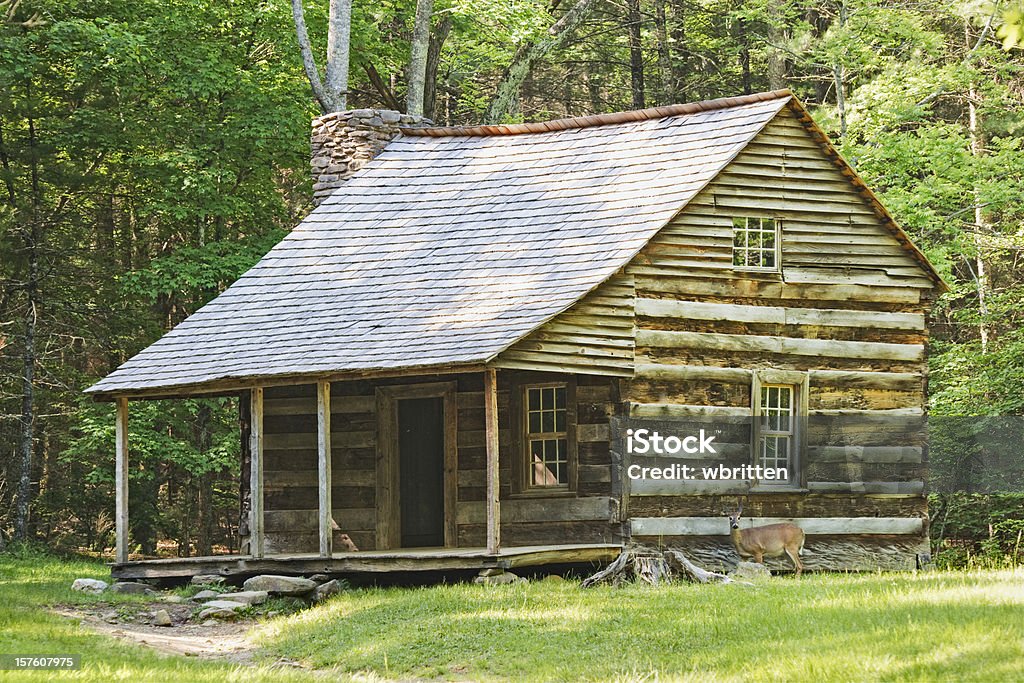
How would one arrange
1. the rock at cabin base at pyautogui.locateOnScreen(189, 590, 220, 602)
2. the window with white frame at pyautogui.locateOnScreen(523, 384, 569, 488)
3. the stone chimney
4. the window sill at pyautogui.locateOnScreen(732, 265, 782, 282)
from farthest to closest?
the stone chimney → the window sill at pyautogui.locateOnScreen(732, 265, 782, 282) → the window with white frame at pyautogui.locateOnScreen(523, 384, 569, 488) → the rock at cabin base at pyautogui.locateOnScreen(189, 590, 220, 602)

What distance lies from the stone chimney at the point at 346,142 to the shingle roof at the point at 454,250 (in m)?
0.80

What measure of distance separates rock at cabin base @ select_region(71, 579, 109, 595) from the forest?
659cm

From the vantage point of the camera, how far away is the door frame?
62.5 feet

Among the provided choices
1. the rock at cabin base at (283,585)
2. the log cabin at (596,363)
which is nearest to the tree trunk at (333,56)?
the log cabin at (596,363)

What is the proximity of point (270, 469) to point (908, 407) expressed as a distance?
30.4ft

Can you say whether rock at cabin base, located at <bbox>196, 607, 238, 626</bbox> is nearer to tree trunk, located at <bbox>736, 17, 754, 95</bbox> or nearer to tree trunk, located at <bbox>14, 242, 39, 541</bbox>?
tree trunk, located at <bbox>14, 242, 39, 541</bbox>

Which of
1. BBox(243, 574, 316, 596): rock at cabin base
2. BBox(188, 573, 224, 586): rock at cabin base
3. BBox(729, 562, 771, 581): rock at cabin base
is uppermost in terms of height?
BBox(729, 562, 771, 581): rock at cabin base

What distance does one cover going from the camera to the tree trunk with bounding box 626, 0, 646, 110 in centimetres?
3495

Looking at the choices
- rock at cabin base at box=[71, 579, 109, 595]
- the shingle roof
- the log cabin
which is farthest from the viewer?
rock at cabin base at box=[71, 579, 109, 595]

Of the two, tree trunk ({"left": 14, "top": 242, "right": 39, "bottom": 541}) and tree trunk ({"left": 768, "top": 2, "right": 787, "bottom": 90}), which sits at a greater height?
tree trunk ({"left": 768, "top": 2, "right": 787, "bottom": 90})

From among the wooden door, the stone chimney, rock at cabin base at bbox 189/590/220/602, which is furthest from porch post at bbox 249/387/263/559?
the stone chimney

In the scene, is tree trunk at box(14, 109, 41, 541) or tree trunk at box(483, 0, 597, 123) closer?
tree trunk at box(14, 109, 41, 541)

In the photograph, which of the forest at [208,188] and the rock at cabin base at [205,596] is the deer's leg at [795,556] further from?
the forest at [208,188]

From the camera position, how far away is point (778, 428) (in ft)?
63.3
